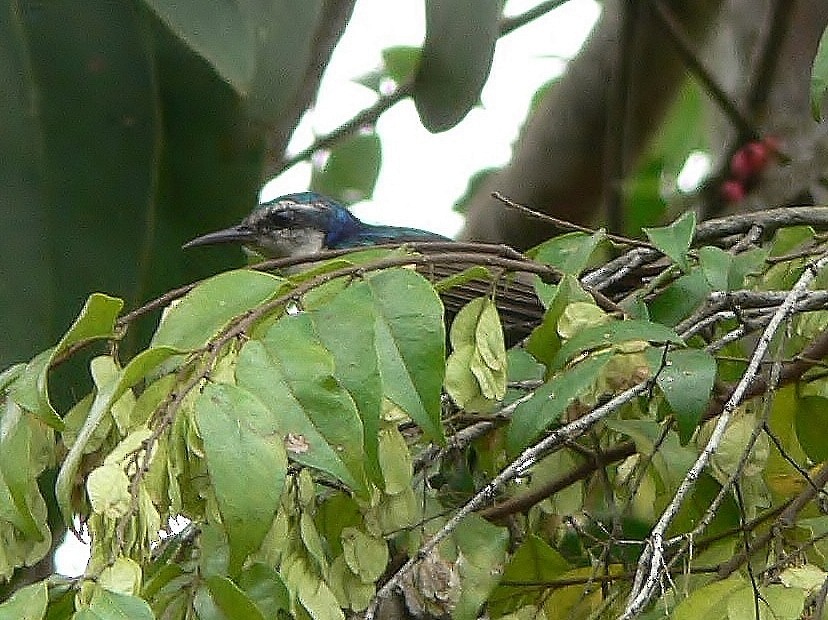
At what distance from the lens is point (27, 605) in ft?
5.21

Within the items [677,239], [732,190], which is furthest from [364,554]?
[732,190]

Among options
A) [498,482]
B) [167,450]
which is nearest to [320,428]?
[167,450]

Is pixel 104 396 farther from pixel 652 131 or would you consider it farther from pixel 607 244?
pixel 652 131

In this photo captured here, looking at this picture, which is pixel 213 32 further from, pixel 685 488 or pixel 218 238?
pixel 685 488

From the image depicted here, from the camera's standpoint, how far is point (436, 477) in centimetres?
222

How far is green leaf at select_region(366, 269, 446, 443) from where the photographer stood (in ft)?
5.62

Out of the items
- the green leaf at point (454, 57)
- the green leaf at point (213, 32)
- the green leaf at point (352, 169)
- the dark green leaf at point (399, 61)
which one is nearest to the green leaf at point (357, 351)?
the green leaf at point (213, 32)

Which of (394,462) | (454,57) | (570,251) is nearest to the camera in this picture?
(394,462)

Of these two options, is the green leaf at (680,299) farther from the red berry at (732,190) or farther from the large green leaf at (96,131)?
the red berry at (732,190)

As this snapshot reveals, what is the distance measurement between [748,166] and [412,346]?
2.91 m

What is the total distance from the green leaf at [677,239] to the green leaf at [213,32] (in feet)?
2.63

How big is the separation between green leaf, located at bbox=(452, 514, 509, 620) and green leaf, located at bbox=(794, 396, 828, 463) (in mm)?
409

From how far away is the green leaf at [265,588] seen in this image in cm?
168

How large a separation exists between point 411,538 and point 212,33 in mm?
1024
